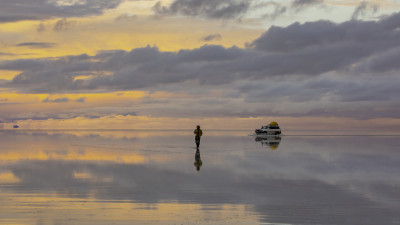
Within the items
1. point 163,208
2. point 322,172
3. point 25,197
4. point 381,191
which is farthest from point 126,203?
point 322,172

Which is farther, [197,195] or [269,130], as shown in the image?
[269,130]

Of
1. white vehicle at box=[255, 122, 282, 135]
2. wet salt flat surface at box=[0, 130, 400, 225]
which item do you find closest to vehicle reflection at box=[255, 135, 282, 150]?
white vehicle at box=[255, 122, 282, 135]

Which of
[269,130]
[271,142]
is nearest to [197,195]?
[271,142]

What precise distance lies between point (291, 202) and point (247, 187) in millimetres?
4133

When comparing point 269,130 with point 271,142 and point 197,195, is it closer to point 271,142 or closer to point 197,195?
point 271,142

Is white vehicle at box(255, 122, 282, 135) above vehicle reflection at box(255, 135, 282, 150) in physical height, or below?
above

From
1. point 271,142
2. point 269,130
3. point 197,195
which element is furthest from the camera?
point 269,130

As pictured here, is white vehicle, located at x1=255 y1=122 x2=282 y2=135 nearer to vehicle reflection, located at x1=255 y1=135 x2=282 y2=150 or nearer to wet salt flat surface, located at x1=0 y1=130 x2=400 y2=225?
vehicle reflection, located at x1=255 y1=135 x2=282 y2=150

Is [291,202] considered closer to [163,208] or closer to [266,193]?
[266,193]

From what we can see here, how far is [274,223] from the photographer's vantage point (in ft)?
42.3

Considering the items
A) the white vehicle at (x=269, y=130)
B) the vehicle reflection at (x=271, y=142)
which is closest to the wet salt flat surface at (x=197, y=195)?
the vehicle reflection at (x=271, y=142)

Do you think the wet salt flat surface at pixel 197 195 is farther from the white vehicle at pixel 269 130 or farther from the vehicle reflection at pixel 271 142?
the white vehicle at pixel 269 130

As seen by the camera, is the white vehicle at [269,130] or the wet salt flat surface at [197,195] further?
the white vehicle at [269,130]

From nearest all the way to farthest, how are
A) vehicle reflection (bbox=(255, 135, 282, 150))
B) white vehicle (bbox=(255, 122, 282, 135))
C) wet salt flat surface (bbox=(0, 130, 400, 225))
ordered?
wet salt flat surface (bbox=(0, 130, 400, 225)) < vehicle reflection (bbox=(255, 135, 282, 150)) < white vehicle (bbox=(255, 122, 282, 135))
